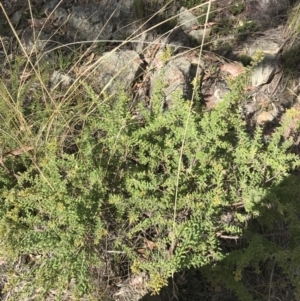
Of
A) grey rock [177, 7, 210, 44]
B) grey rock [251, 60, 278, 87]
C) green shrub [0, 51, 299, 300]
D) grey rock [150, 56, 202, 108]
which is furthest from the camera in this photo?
grey rock [177, 7, 210, 44]

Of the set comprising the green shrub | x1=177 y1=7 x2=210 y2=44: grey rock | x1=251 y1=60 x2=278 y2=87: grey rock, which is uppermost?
x1=177 y1=7 x2=210 y2=44: grey rock

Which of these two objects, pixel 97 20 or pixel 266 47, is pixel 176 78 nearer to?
pixel 266 47

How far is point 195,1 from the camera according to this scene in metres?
3.02

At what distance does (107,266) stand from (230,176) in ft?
2.65

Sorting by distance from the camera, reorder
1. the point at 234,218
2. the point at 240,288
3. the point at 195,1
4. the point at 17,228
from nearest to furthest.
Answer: the point at 240,288 → the point at 17,228 → the point at 234,218 → the point at 195,1

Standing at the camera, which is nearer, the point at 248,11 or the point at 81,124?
the point at 81,124

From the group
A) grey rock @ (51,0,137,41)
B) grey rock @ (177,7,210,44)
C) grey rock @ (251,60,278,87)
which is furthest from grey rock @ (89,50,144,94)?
grey rock @ (251,60,278,87)

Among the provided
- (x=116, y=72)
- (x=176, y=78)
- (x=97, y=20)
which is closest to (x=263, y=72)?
(x=176, y=78)

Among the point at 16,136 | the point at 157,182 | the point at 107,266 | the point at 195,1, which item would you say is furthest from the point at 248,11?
the point at 107,266

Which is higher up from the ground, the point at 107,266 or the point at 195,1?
the point at 195,1

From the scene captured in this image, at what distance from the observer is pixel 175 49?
8.77 ft

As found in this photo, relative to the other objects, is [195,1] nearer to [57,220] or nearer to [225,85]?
[225,85]

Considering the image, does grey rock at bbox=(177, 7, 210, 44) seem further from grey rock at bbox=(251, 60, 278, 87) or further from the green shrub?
the green shrub

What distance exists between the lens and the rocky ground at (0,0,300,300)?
260 centimetres
